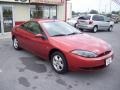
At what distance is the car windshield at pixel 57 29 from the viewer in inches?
219

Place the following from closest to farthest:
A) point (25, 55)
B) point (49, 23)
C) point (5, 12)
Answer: point (49, 23), point (25, 55), point (5, 12)

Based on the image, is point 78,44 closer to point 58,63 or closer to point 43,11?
point 58,63

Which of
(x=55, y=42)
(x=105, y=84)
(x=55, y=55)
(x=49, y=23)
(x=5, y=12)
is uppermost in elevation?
(x=5, y=12)

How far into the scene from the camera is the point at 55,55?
16.5 ft

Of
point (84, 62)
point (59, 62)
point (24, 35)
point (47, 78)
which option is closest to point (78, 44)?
point (84, 62)

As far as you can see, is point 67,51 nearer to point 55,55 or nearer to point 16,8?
point 55,55

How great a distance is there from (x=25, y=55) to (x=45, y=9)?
32.0ft

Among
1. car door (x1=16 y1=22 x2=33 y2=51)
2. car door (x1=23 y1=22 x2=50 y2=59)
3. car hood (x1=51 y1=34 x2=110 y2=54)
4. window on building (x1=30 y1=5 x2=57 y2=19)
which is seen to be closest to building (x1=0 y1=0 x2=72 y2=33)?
window on building (x1=30 y1=5 x2=57 y2=19)

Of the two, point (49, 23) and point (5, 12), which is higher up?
point (5, 12)


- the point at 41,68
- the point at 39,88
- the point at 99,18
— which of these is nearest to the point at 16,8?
the point at 99,18

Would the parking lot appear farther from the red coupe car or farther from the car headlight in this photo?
the car headlight

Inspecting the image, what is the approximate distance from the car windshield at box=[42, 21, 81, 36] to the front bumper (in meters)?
1.22

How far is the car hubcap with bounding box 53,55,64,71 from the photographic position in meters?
4.89

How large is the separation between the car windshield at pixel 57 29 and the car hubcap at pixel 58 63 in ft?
2.70
